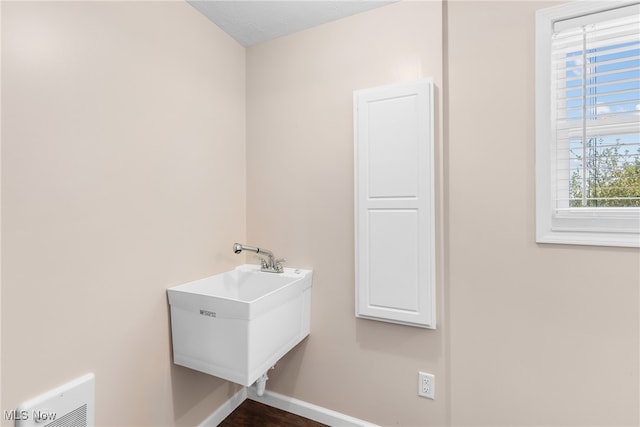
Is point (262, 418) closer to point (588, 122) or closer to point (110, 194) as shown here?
point (110, 194)

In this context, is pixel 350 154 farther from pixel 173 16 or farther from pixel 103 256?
pixel 103 256

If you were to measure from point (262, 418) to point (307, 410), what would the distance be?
0.27 meters

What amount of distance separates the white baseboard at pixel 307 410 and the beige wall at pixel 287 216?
44 millimetres

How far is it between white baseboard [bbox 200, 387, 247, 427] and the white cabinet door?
99cm

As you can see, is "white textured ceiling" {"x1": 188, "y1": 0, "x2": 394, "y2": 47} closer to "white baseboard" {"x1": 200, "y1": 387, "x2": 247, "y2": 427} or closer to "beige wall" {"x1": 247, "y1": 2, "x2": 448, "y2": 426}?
"beige wall" {"x1": 247, "y1": 2, "x2": 448, "y2": 426}

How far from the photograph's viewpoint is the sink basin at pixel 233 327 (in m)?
1.38

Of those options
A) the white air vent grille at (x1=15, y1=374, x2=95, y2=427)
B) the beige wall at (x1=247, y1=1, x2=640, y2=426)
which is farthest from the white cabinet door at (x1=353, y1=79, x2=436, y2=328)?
the white air vent grille at (x1=15, y1=374, x2=95, y2=427)

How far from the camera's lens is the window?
4.29ft

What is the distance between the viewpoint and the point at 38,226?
108 cm

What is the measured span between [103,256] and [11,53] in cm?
75

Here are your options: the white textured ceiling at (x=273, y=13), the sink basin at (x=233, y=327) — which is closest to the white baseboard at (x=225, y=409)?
the sink basin at (x=233, y=327)

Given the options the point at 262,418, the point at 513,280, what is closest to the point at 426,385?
the point at 513,280

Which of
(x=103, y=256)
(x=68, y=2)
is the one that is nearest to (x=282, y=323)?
(x=103, y=256)

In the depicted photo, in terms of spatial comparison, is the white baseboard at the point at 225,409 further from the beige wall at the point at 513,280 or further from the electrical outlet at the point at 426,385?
the beige wall at the point at 513,280
